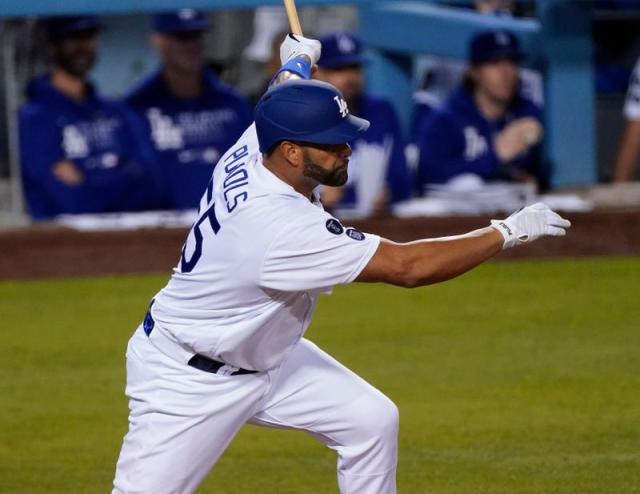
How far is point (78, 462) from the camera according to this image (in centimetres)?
661

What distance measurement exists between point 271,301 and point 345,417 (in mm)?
515

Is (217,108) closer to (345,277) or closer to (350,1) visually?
(350,1)

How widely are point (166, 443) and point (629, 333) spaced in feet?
14.9

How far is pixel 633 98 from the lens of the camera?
34.8 feet

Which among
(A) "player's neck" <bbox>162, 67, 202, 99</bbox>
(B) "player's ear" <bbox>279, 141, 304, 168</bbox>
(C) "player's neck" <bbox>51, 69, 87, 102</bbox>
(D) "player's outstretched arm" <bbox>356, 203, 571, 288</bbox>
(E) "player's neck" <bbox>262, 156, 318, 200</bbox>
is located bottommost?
(A) "player's neck" <bbox>162, 67, 202, 99</bbox>

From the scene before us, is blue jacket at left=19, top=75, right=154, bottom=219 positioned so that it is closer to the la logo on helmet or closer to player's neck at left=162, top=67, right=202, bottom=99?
player's neck at left=162, top=67, right=202, bottom=99

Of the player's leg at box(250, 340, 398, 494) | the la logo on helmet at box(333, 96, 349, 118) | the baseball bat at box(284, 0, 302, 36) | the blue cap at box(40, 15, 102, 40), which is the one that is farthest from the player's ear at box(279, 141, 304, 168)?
the blue cap at box(40, 15, 102, 40)

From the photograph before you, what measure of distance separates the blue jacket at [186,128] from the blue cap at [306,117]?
5.77m

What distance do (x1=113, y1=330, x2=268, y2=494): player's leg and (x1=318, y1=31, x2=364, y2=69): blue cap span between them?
17.4ft

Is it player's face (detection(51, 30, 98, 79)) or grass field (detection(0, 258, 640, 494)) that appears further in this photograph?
player's face (detection(51, 30, 98, 79))

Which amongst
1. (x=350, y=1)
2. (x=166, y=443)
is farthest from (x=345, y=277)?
(x=350, y=1)

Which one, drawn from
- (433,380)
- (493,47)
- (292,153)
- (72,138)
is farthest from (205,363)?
(493,47)

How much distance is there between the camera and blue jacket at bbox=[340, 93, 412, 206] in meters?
10.2

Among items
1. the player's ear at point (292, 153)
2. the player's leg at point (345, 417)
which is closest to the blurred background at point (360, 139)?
the player's leg at point (345, 417)
